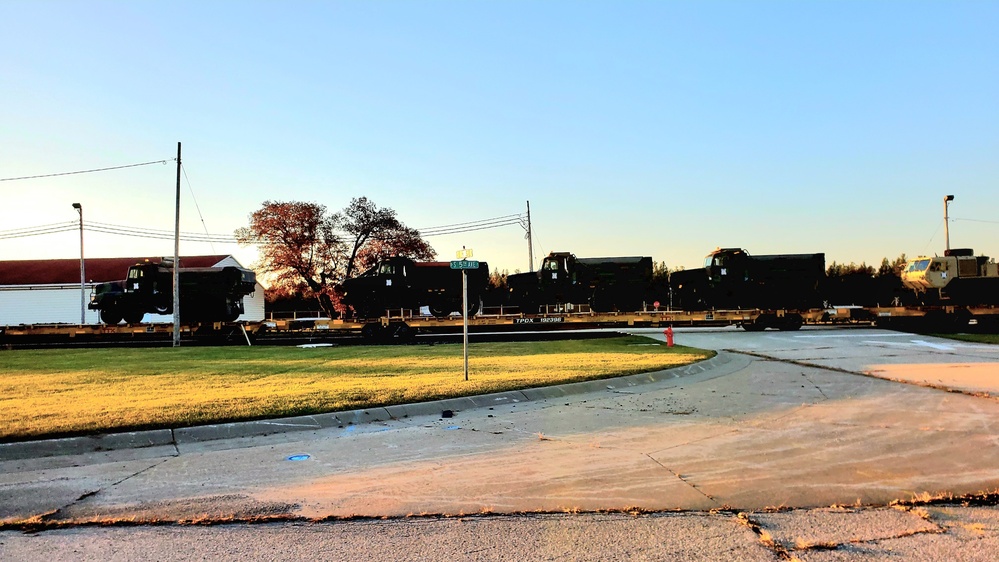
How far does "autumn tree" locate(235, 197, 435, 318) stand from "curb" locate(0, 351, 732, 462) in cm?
3925

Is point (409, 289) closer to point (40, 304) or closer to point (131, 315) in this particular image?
point (131, 315)

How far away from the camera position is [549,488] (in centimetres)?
522

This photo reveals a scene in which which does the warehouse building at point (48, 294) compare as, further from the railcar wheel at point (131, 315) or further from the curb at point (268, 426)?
the curb at point (268, 426)

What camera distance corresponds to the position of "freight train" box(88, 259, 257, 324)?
29.1 metres

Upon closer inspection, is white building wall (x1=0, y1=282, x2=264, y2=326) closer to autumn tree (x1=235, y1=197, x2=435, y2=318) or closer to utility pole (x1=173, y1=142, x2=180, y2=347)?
autumn tree (x1=235, y1=197, x2=435, y2=318)

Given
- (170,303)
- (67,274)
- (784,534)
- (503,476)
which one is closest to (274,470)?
(503,476)

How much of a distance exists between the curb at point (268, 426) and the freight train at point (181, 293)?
22.8 meters

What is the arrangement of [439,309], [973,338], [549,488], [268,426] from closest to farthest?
[549,488] < [268,426] < [973,338] < [439,309]

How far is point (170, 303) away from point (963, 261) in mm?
37358

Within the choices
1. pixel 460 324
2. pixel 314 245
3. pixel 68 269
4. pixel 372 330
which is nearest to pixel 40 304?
pixel 68 269

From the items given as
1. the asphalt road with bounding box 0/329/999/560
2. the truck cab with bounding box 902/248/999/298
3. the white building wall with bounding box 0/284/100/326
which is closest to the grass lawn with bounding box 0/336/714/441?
the asphalt road with bounding box 0/329/999/560

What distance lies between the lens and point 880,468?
5715mm

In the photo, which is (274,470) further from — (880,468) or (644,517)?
(880,468)

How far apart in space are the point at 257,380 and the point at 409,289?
1630cm
